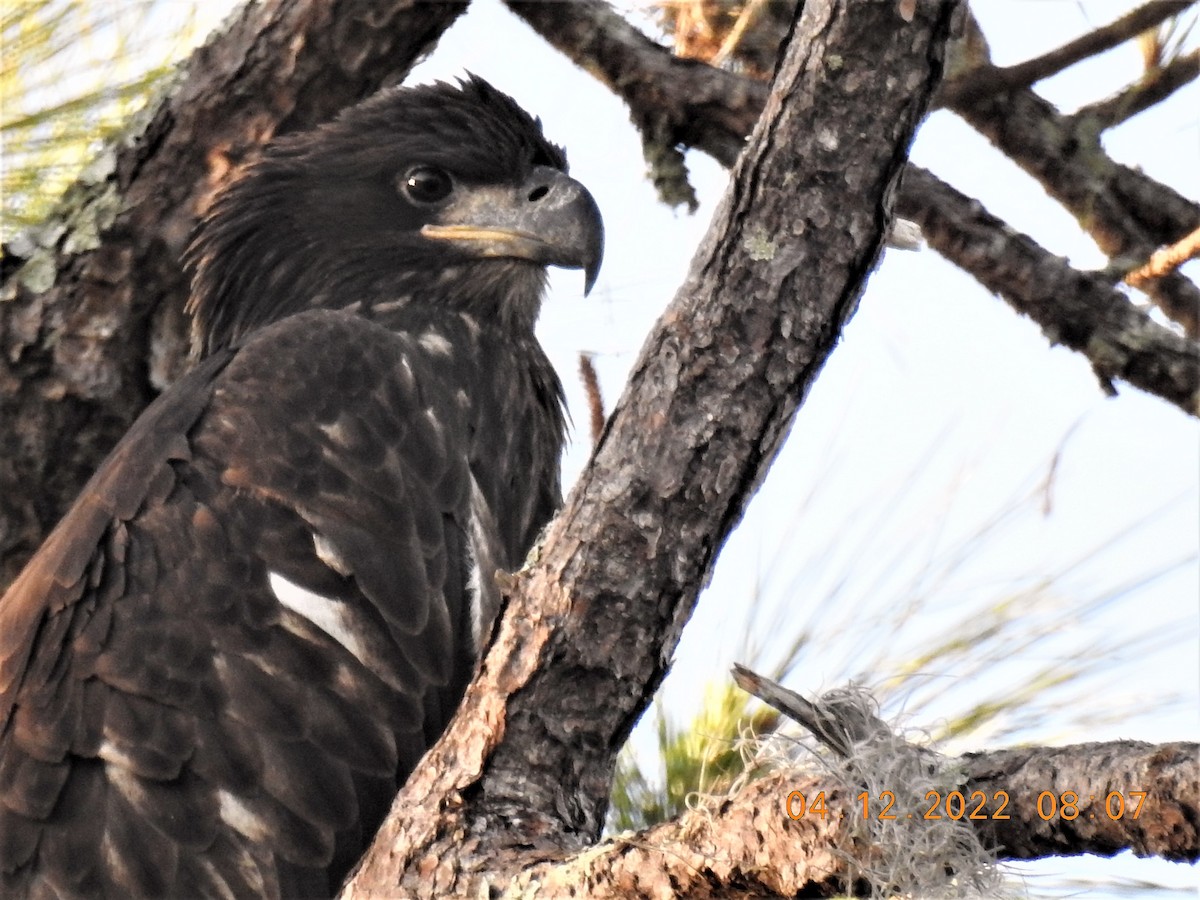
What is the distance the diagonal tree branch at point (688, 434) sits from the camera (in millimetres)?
2527

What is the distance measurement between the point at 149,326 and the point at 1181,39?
2.58 meters

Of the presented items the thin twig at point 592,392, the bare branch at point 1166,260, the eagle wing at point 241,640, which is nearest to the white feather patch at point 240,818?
the eagle wing at point 241,640

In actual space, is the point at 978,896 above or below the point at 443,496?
below

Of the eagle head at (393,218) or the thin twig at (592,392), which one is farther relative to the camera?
the eagle head at (393,218)

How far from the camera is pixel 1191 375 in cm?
325

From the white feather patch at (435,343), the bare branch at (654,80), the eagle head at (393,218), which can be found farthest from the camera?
the eagle head at (393,218)

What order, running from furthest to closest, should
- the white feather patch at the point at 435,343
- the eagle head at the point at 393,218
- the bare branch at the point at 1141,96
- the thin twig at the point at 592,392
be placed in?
the eagle head at the point at 393,218
the white feather patch at the point at 435,343
the thin twig at the point at 592,392
the bare branch at the point at 1141,96

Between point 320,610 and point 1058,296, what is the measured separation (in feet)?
5.55

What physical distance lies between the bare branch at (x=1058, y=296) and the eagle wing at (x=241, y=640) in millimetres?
1200

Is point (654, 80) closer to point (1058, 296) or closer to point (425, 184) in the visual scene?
point (425, 184)

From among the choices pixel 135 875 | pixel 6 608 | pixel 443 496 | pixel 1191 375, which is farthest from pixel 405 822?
pixel 1191 375

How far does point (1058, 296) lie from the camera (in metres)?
3.45

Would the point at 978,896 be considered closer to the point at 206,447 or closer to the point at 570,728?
the point at 570,728
